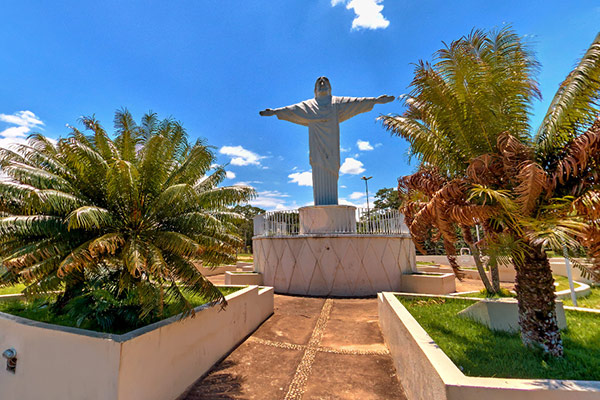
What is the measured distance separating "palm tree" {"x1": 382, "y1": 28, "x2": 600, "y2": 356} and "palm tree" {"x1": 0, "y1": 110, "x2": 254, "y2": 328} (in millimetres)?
3648

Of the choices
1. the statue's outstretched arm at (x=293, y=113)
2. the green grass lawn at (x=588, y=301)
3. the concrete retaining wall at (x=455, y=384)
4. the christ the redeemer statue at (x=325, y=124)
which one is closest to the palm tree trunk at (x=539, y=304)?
the concrete retaining wall at (x=455, y=384)

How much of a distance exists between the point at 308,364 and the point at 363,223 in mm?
7691

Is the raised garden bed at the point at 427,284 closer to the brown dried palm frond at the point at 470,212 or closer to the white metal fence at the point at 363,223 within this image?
the white metal fence at the point at 363,223

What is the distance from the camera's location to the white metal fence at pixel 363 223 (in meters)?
12.3

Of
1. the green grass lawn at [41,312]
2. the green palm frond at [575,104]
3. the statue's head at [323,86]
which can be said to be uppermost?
the statue's head at [323,86]

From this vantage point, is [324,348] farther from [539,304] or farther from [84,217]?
[84,217]

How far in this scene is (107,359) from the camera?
3.65m

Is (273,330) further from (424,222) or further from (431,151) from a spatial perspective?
(431,151)

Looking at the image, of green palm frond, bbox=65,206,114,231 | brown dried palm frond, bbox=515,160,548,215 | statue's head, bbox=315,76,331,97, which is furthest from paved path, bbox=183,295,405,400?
statue's head, bbox=315,76,331,97

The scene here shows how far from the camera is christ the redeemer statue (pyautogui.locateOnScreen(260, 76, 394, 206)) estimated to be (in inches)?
512

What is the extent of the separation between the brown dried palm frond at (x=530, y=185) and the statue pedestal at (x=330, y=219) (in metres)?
8.68

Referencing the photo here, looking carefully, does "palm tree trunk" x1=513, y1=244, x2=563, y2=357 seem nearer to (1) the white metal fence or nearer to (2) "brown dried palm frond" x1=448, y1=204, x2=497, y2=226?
(2) "brown dried palm frond" x1=448, y1=204, x2=497, y2=226

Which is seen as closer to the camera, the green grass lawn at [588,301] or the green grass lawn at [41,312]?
the green grass lawn at [41,312]

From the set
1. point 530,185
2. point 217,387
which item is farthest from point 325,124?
point 217,387
